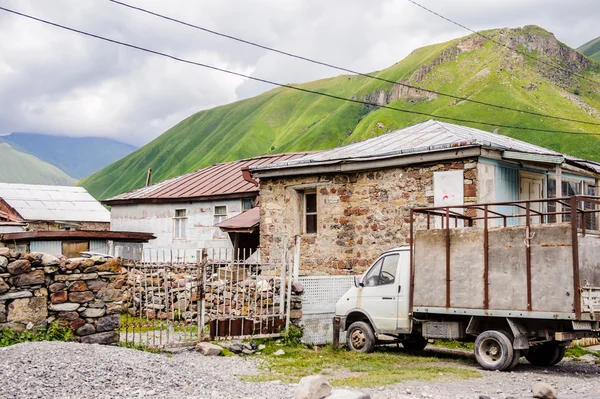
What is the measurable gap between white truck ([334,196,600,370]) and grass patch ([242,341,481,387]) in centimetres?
52

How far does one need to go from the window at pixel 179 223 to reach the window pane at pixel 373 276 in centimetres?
1868

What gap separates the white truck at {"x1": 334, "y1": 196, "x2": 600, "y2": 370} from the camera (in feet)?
33.8

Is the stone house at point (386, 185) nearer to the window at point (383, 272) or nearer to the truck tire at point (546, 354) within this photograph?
the window at point (383, 272)

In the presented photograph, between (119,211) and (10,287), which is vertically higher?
(119,211)

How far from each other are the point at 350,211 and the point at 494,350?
23.1 ft

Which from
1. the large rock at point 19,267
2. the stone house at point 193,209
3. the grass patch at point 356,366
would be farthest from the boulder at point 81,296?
the stone house at point 193,209

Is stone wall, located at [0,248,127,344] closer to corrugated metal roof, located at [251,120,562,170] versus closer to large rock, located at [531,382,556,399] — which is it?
large rock, located at [531,382,556,399]

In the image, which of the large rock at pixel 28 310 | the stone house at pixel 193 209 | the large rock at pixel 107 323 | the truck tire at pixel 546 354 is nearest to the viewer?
the large rock at pixel 28 310

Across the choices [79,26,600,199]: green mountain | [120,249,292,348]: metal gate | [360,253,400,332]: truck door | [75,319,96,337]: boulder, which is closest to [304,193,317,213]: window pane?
[120,249,292,348]: metal gate

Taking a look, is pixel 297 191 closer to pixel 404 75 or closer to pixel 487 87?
pixel 487 87

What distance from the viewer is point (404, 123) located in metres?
118

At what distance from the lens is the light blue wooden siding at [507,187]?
15.5 m

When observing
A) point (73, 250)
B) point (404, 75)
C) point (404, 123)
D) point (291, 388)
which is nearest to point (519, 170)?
point (291, 388)

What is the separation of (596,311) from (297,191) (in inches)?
400
